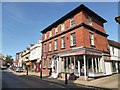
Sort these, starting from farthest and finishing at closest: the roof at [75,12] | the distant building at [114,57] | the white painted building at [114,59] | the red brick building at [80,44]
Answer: the distant building at [114,57]
the white painted building at [114,59]
the roof at [75,12]
the red brick building at [80,44]

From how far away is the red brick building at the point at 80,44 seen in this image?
19.6 m

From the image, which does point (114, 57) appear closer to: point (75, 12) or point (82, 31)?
point (82, 31)

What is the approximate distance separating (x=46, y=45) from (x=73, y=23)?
954cm

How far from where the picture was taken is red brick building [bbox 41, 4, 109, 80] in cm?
1961

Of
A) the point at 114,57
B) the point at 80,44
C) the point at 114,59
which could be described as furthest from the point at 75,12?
the point at 114,59

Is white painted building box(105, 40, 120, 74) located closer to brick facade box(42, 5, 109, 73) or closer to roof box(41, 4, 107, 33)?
brick facade box(42, 5, 109, 73)

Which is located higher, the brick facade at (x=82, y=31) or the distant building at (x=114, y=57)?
the brick facade at (x=82, y=31)

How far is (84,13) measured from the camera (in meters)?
20.8

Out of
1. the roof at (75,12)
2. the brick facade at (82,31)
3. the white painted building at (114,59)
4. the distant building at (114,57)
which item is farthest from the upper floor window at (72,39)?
the distant building at (114,57)

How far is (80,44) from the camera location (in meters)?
19.5

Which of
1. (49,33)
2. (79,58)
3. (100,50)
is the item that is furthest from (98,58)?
(49,33)

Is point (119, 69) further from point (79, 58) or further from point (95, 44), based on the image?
point (79, 58)

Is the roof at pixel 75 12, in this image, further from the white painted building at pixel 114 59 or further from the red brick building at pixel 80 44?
the white painted building at pixel 114 59

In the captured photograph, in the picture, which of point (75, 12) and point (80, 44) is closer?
point (80, 44)
